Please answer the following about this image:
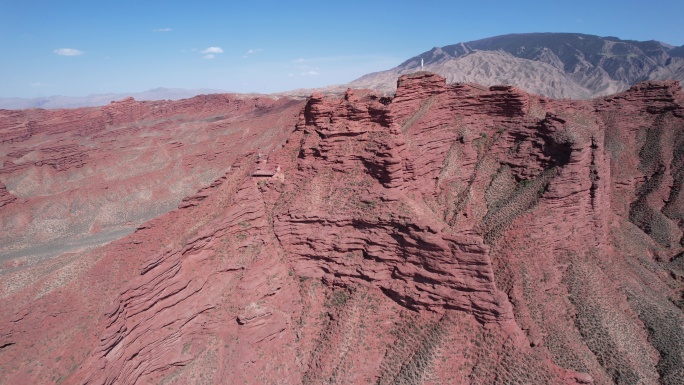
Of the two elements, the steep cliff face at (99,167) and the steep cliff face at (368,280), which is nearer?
the steep cliff face at (368,280)

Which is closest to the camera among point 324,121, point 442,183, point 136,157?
point 324,121

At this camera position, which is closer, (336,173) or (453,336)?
(453,336)

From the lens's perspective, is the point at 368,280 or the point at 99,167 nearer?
the point at 368,280

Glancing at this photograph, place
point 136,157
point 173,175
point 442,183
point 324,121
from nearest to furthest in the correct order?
point 324,121, point 442,183, point 173,175, point 136,157

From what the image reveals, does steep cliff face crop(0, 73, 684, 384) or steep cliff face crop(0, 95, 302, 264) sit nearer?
steep cliff face crop(0, 73, 684, 384)

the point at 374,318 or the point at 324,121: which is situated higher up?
the point at 324,121

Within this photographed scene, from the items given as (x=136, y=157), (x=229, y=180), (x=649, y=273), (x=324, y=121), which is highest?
(x=324, y=121)

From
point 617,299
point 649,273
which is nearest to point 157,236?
point 617,299

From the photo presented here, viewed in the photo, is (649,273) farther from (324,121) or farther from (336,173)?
(324,121)
